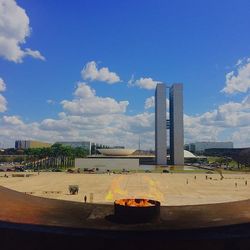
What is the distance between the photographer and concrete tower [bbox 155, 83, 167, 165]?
6540 inches

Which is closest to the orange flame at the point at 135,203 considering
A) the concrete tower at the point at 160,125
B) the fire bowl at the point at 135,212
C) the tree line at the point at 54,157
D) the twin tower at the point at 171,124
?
the fire bowl at the point at 135,212

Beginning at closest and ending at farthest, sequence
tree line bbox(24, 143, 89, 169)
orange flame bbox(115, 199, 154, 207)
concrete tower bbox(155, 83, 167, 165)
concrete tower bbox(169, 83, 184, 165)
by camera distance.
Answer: orange flame bbox(115, 199, 154, 207) < tree line bbox(24, 143, 89, 169) < concrete tower bbox(169, 83, 184, 165) < concrete tower bbox(155, 83, 167, 165)

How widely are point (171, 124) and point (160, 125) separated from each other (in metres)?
5.07

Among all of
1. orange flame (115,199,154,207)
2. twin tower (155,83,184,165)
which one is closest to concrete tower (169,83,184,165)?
twin tower (155,83,184,165)

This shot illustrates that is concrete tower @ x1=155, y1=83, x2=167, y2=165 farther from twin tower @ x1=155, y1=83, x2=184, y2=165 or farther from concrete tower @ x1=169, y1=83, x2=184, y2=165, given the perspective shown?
concrete tower @ x1=169, y1=83, x2=184, y2=165

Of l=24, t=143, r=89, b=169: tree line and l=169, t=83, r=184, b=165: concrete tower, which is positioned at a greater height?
l=169, t=83, r=184, b=165: concrete tower

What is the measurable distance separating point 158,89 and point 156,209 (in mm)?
148664

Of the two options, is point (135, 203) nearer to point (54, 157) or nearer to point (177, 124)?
point (177, 124)

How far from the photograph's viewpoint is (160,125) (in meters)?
168

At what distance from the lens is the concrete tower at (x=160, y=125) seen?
166m

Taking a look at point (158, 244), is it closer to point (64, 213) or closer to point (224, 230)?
point (224, 230)

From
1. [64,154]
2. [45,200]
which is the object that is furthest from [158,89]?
[45,200]

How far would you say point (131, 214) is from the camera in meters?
19.2

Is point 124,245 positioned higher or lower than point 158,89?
lower
